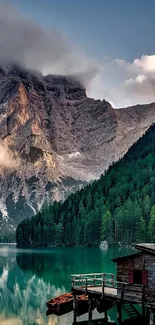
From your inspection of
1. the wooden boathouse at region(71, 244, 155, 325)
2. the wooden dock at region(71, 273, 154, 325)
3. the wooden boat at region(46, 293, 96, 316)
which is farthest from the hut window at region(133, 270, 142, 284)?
the wooden boat at region(46, 293, 96, 316)

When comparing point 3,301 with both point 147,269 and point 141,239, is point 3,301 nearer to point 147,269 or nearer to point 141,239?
point 147,269

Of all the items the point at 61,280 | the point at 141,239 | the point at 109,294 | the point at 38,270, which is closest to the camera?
the point at 109,294

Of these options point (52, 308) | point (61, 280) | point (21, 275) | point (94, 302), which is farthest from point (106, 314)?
point (21, 275)

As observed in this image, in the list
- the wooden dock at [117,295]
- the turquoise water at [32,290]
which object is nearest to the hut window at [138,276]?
the wooden dock at [117,295]

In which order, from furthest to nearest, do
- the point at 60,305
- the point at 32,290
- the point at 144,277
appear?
the point at 32,290
the point at 60,305
the point at 144,277

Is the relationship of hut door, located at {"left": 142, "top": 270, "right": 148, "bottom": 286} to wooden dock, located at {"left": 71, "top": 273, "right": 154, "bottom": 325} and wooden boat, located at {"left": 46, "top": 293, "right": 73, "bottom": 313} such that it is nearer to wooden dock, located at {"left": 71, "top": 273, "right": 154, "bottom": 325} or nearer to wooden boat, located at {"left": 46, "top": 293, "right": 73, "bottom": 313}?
wooden dock, located at {"left": 71, "top": 273, "right": 154, "bottom": 325}

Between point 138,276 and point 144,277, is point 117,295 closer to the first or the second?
point 138,276

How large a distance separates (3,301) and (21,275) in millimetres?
29384

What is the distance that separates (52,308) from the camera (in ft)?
201

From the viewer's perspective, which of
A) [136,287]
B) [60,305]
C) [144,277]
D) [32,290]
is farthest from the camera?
[32,290]

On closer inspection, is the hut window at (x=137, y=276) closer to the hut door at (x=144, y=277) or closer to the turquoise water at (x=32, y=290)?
the hut door at (x=144, y=277)

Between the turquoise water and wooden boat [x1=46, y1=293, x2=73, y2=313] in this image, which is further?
wooden boat [x1=46, y1=293, x2=73, y2=313]

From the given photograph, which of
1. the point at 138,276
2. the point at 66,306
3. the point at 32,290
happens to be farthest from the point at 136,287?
the point at 32,290

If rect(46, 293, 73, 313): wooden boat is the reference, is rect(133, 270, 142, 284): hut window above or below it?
above
